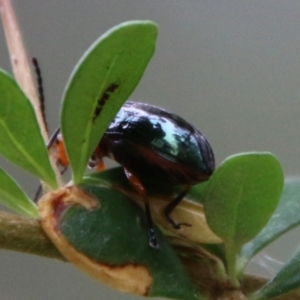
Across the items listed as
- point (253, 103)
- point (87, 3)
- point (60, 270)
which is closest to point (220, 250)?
point (60, 270)

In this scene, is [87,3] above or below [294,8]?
below

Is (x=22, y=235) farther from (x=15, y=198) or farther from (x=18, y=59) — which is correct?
(x=18, y=59)

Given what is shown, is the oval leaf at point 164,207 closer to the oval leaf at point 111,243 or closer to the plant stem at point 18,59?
the oval leaf at point 111,243

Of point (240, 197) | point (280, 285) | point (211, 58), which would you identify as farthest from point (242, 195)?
point (211, 58)

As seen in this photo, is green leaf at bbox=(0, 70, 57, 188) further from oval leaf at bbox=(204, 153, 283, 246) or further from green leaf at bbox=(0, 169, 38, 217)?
oval leaf at bbox=(204, 153, 283, 246)

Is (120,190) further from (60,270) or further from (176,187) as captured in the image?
(60,270)

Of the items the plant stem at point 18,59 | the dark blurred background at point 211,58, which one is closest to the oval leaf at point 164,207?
the plant stem at point 18,59
